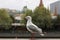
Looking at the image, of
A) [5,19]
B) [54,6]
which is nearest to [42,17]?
[54,6]

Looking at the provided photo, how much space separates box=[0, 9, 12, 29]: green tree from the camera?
2305mm

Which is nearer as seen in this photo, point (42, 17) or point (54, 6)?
point (42, 17)

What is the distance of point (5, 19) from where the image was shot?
2.37 metres

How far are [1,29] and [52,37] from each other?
2.64 ft

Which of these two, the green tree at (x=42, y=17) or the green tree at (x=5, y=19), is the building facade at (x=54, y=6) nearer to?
the green tree at (x=42, y=17)

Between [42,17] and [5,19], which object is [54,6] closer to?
[42,17]

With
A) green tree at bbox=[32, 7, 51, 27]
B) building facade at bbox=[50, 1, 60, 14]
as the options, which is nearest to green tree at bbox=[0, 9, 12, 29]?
green tree at bbox=[32, 7, 51, 27]

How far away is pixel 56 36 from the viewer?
6.59ft

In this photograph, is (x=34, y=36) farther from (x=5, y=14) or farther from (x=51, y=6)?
(x=51, y=6)

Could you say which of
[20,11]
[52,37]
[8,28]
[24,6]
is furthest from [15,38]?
[24,6]

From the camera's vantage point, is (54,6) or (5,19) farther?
(54,6)

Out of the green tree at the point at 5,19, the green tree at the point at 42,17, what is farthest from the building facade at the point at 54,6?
the green tree at the point at 5,19

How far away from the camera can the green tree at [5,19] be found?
230cm

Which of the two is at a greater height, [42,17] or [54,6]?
[54,6]
